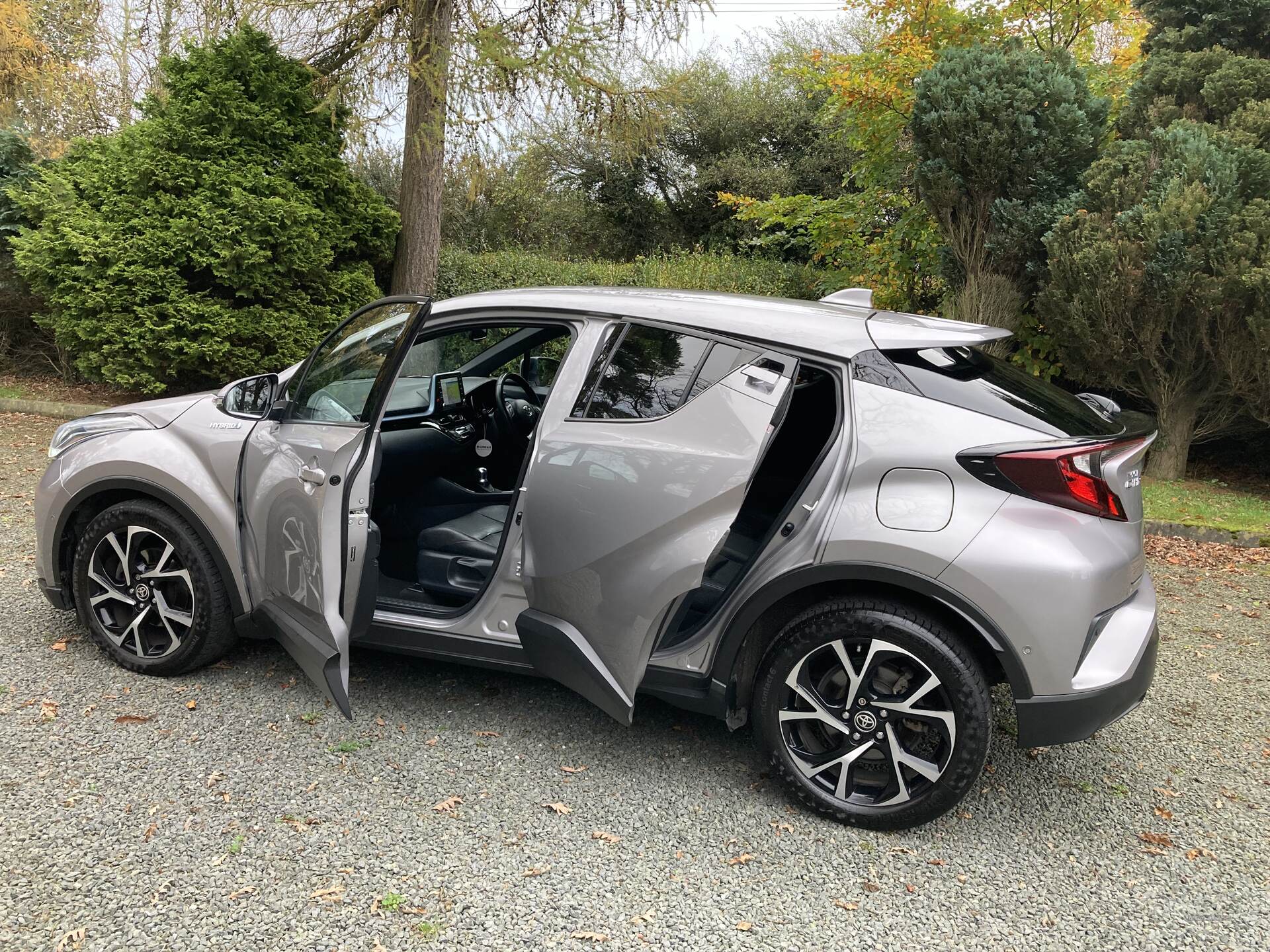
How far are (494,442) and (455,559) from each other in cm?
93

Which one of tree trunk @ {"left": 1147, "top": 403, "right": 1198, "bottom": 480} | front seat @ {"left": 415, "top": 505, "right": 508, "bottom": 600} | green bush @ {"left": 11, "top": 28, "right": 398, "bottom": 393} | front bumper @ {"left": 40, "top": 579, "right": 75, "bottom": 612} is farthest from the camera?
green bush @ {"left": 11, "top": 28, "right": 398, "bottom": 393}

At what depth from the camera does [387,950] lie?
2303 mm

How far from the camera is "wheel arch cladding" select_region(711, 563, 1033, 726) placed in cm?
264

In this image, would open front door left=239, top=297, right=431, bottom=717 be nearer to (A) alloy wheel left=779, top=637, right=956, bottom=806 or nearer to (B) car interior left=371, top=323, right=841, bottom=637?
(B) car interior left=371, top=323, right=841, bottom=637

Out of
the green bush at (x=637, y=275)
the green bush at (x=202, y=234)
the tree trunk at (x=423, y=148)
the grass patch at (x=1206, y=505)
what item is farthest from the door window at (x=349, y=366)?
the green bush at (x=637, y=275)

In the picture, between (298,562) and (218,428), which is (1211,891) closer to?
(298,562)

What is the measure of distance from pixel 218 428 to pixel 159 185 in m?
6.86

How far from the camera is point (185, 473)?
3.55 m

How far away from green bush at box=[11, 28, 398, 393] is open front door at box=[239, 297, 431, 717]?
6.18 metres

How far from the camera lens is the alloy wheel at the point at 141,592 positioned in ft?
11.9

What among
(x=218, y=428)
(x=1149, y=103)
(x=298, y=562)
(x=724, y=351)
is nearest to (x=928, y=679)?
(x=724, y=351)

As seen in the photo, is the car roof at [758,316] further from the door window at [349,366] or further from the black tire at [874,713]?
the black tire at [874,713]

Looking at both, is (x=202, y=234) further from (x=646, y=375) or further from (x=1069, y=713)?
(x=1069, y=713)

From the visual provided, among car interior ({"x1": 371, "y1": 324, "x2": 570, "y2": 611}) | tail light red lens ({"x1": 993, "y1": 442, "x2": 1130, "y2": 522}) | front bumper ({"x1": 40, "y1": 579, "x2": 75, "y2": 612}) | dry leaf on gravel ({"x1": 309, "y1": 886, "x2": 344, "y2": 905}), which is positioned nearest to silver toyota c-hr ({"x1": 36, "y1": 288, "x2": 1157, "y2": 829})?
tail light red lens ({"x1": 993, "y1": 442, "x2": 1130, "y2": 522})
